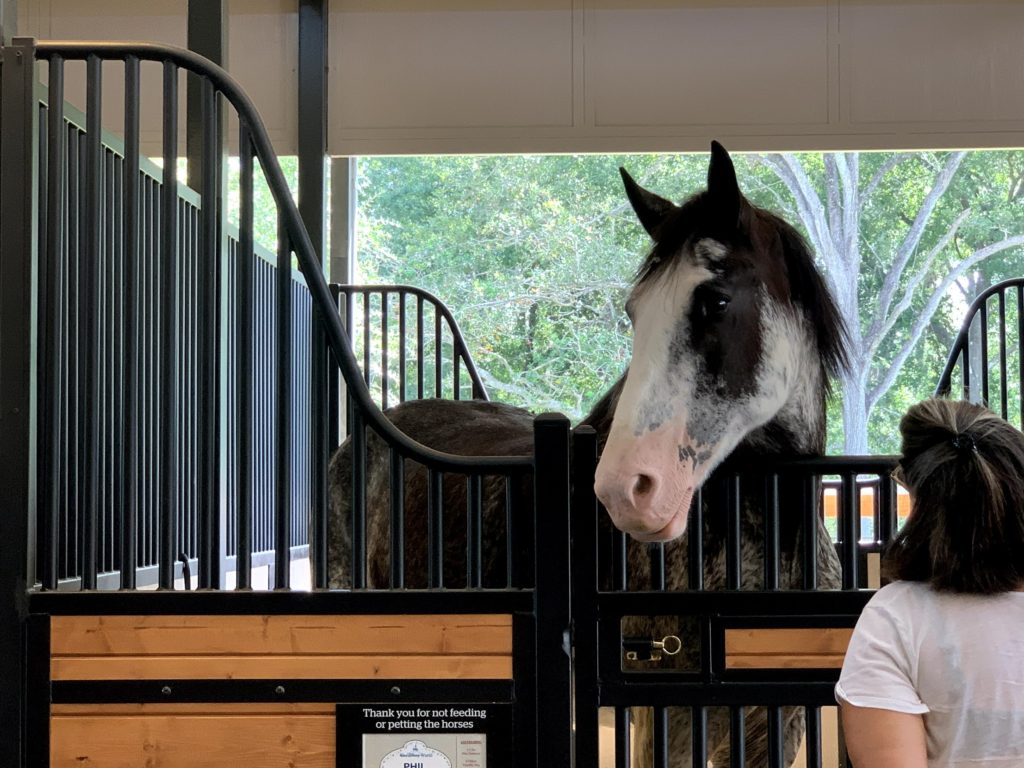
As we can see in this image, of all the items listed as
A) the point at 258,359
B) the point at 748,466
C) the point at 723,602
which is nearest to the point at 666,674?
the point at 723,602

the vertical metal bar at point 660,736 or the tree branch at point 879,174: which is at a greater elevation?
the tree branch at point 879,174

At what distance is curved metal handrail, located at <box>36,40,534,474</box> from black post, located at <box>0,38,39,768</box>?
0.11 meters

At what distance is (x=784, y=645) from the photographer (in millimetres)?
1672

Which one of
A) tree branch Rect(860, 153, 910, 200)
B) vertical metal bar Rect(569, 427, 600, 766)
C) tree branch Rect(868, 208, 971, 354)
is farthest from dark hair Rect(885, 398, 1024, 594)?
tree branch Rect(860, 153, 910, 200)

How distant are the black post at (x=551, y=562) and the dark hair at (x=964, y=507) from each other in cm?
62

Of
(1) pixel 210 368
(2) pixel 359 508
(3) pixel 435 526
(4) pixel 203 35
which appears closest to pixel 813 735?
(3) pixel 435 526

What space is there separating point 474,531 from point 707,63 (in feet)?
15.0

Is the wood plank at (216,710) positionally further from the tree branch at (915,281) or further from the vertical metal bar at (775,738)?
the tree branch at (915,281)

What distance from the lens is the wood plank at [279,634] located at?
1.66 m

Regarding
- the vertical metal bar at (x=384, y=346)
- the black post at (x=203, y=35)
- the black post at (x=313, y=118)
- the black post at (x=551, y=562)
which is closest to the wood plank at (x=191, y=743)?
the black post at (x=551, y=562)

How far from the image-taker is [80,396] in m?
1.84

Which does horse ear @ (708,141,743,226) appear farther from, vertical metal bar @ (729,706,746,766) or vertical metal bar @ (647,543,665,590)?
vertical metal bar @ (729,706,746,766)

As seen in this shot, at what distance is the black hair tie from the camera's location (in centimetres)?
107

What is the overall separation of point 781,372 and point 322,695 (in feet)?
3.14
